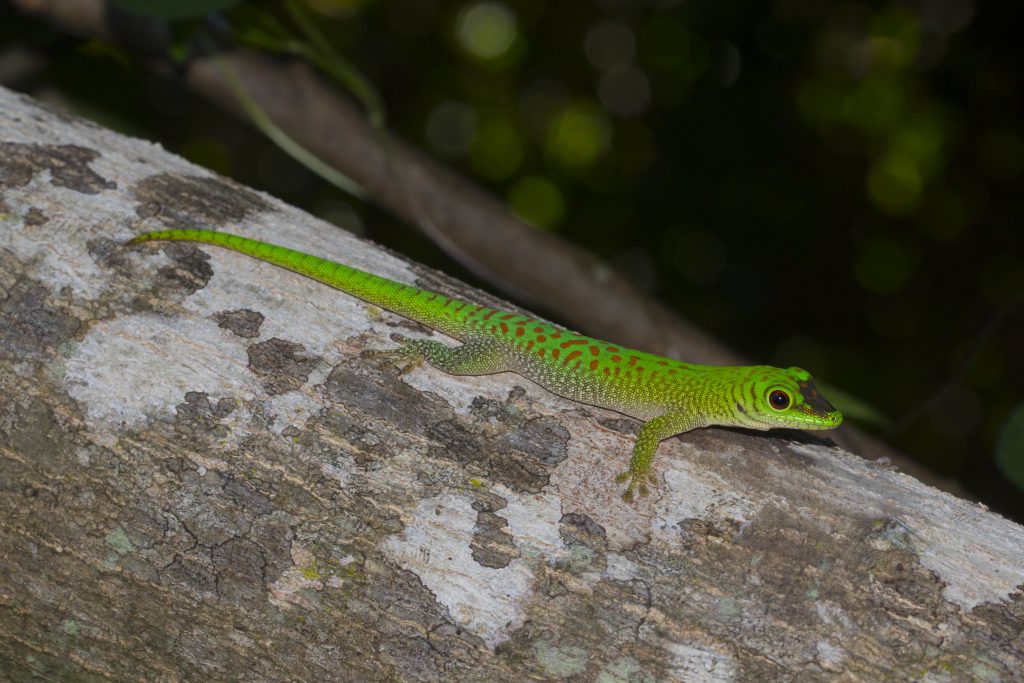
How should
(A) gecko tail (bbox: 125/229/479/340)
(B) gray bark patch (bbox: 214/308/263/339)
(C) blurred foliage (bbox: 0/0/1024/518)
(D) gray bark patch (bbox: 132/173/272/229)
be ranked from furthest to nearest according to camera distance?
(C) blurred foliage (bbox: 0/0/1024/518)
(D) gray bark patch (bbox: 132/173/272/229)
(A) gecko tail (bbox: 125/229/479/340)
(B) gray bark patch (bbox: 214/308/263/339)

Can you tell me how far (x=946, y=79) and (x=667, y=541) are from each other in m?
6.66

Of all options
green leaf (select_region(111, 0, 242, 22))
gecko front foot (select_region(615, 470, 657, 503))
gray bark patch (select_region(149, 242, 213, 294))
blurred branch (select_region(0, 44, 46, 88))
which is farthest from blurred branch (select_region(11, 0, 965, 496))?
gecko front foot (select_region(615, 470, 657, 503))

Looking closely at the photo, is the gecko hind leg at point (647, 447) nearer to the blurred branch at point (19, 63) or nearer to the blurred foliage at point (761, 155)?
the blurred branch at point (19, 63)

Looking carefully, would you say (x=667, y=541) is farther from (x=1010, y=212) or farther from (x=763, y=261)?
(x=1010, y=212)

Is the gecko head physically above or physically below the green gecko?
above

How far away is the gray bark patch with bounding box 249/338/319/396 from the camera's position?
9.46ft

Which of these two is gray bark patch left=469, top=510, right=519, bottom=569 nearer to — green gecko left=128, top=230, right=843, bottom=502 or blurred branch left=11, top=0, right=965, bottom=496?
green gecko left=128, top=230, right=843, bottom=502

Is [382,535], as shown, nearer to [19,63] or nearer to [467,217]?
[467,217]

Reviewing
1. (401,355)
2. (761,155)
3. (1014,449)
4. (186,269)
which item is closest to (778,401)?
(1014,449)

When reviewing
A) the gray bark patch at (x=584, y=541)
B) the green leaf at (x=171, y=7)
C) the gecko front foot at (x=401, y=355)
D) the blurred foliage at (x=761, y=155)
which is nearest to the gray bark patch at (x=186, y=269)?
the gecko front foot at (x=401, y=355)

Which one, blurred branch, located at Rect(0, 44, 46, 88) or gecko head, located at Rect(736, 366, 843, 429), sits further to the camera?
blurred branch, located at Rect(0, 44, 46, 88)

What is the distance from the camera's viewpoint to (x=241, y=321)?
3.05 meters

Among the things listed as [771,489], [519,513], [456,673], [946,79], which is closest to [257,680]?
[456,673]

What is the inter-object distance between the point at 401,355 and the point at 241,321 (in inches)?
22.6
